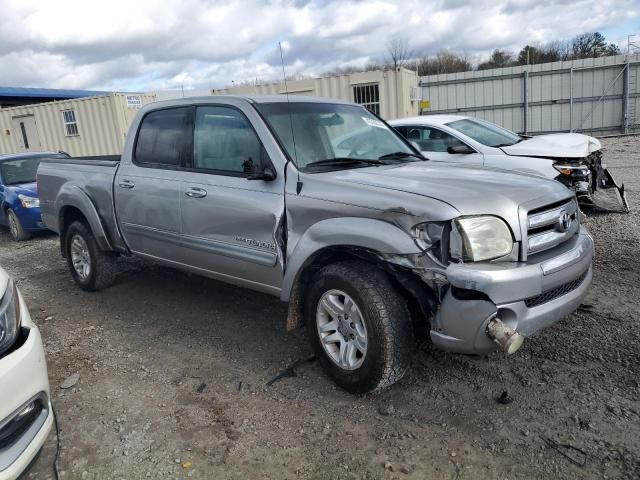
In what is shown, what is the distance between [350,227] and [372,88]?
42.9 ft

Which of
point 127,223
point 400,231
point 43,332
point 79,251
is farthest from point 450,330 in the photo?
point 79,251

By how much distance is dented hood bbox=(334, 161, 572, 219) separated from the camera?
297 cm

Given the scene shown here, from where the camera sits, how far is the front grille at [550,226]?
3.05 m

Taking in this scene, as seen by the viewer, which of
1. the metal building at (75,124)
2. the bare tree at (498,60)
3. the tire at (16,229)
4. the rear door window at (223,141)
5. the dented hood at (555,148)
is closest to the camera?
the rear door window at (223,141)

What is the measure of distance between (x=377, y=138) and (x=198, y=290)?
252cm

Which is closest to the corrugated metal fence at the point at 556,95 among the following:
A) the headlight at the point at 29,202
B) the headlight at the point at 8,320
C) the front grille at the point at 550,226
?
the headlight at the point at 29,202

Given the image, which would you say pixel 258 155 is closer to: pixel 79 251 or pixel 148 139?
pixel 148 139

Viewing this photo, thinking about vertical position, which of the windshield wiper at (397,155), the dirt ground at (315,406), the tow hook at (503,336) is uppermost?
the windshield wiper at (397,155)

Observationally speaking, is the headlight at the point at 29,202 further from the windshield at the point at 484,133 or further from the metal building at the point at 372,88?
the metal building at the point at 372,88

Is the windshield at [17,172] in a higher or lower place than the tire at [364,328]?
higher

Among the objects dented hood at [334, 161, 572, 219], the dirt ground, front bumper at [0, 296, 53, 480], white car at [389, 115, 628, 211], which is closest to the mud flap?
white car at [389, 115, 628, 211]

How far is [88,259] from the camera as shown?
5.64 metres

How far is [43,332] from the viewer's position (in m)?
4.81

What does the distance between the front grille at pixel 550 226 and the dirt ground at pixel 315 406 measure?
0.87 m
